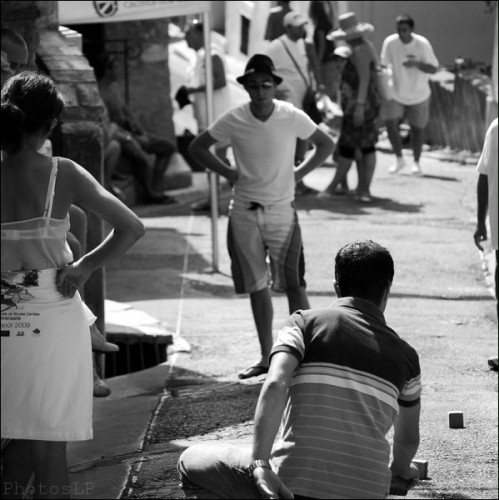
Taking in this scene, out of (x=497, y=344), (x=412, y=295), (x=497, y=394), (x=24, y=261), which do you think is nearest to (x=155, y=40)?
(x=412, y=295)

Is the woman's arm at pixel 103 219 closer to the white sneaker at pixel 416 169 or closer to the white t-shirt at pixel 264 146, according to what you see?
the white t-shirt at pixel 264 146

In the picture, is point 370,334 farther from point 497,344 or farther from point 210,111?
point 210,111

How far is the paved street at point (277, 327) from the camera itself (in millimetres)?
6078

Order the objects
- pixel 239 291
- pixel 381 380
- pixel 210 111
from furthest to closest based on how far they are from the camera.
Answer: pixel 210 111 → pixel 239 291 → pixel 381 380

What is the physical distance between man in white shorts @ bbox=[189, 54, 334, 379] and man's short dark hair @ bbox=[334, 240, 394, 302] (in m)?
3.58

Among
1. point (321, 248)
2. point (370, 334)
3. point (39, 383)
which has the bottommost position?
point (321, 248)

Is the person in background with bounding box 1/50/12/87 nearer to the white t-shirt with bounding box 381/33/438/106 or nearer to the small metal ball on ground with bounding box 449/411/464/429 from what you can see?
the small metal ball on ground with bounding box 449/411/464/429

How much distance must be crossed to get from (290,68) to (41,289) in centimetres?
996

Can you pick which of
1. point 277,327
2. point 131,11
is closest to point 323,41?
point 131,11

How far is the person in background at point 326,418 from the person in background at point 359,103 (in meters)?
10.4

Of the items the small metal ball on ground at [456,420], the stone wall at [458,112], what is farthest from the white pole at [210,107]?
the stone wall at [458,112]

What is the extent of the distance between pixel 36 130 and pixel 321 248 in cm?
777

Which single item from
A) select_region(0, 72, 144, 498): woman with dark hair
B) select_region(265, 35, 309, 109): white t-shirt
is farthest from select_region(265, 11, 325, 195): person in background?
select_region(0, 72, 144, 498): woman with dark hair

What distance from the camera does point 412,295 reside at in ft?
33.8
